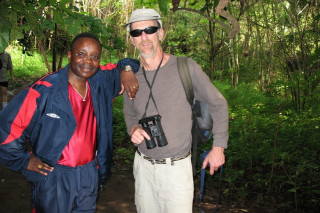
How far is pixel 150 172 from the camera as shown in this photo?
233 cm

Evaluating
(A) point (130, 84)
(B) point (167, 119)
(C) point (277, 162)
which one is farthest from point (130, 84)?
(C) point (277, 162)

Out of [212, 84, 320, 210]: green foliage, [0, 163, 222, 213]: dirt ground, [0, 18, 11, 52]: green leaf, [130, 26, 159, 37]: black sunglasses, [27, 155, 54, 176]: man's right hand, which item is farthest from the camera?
[212, 84, 320, 210]: green foliage

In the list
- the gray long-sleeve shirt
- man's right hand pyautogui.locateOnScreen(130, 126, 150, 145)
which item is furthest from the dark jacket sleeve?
the gray long-sleeve shirt

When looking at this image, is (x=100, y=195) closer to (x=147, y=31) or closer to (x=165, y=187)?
(x=165, y=187)

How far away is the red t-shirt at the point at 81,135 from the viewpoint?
2080 millimetres

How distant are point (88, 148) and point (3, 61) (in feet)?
22.8

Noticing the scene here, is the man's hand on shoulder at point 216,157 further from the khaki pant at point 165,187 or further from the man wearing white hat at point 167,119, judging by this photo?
the khaki pant at point 165,187

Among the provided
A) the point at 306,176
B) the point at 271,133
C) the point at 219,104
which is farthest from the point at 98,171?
→ the point at 271,133

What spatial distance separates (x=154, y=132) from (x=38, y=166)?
0.93 metres

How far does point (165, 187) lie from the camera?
2.23 metres

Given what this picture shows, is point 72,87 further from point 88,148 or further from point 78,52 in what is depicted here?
point 88,148

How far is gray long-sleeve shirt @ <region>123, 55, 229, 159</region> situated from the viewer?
217 centimetres

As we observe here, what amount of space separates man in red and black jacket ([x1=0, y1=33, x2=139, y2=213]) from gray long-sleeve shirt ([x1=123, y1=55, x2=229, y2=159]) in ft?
1.06

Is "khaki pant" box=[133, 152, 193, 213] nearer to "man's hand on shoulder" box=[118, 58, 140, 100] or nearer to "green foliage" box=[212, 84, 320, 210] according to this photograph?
"man's hand on shoulder" box=[118, 58, 140, 100]
